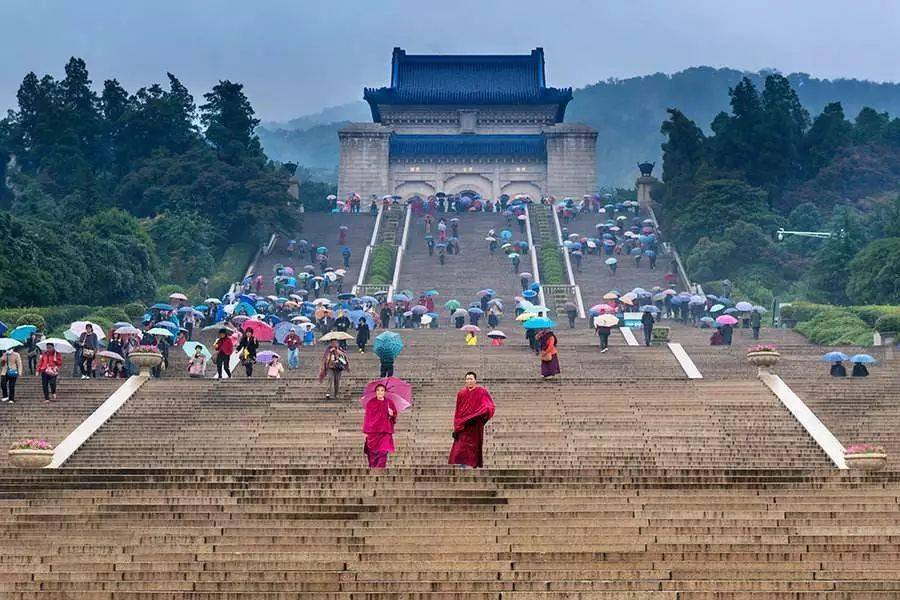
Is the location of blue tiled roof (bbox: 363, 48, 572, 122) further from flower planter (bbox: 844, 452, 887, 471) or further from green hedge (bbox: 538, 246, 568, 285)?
flower planter (bbox: 844, 452, 887, 471)

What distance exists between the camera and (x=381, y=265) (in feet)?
191

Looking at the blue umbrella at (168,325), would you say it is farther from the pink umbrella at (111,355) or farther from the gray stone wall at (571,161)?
the gray stone wall at (571,161)

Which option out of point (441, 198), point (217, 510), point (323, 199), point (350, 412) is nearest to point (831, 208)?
point (441, 198)

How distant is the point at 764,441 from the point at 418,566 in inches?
343

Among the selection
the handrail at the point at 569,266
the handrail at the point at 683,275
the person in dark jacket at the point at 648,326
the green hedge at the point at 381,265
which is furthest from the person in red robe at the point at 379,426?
the green hedge at the point at 381,265

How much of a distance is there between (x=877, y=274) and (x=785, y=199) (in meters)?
21.3

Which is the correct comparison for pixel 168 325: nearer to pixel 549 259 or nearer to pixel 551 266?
pixel 551 266

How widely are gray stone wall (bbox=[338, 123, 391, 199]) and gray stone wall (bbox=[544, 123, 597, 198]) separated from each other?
22.3 ft

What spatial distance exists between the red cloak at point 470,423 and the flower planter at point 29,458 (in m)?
4.83

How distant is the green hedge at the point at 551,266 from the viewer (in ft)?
185

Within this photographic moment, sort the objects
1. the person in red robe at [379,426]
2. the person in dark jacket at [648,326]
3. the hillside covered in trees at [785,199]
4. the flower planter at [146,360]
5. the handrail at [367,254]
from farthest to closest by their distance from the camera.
→ the handrail at [367,254] → the hillside covered in trees at [785,199] → the person in dark jacket at [648,326] → the flower planter at [146,360] → the person in red robe at [379,426]

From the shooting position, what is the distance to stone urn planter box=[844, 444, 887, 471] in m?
22.9

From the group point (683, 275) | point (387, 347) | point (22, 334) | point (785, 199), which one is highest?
point (785, 199)

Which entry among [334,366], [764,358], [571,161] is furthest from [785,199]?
[334,366]
